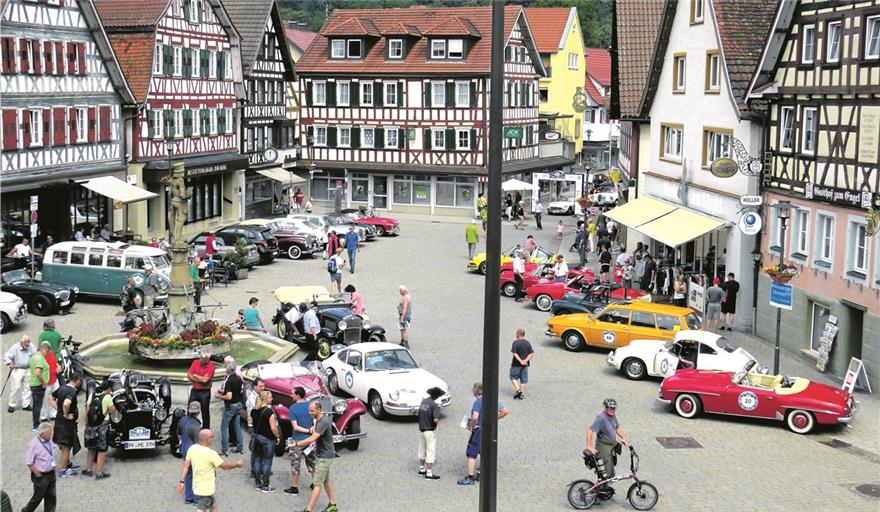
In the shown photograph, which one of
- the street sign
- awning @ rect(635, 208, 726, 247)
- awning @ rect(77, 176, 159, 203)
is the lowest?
awning @ rect(635, 208, 726, 247)

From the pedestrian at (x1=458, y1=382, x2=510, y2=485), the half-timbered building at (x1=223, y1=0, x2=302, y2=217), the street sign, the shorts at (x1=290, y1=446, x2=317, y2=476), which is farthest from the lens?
the street sign

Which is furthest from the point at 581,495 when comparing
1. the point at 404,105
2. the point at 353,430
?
the point at 404,105

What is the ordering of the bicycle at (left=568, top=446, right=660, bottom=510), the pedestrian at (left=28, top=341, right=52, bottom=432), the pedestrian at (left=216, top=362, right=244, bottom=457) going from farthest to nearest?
1. the pedestrian at (left=28, top=341, right=52, bottom=432)
2. the pedestrian at (left=216, top=362, right=244, bottom=457)
3. the bicycle at (left=568, top=446, right=660, bottom=510)

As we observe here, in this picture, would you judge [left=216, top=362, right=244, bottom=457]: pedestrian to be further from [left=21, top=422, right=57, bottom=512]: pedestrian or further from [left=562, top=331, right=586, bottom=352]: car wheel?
[left=562, top=331, right=586, bottom=352]: car wheel

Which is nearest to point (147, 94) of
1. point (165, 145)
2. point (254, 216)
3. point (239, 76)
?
point (165, 145)

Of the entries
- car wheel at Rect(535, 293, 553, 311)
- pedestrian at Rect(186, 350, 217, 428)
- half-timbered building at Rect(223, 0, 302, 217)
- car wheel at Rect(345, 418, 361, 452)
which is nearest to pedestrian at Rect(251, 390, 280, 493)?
car wheel at Rect(345, 418, 361, 452)

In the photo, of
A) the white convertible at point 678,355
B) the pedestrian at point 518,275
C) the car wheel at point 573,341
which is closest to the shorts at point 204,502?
the white convertible at point 678,355

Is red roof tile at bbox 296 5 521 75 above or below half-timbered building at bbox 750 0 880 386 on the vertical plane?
above

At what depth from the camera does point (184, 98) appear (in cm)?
5088

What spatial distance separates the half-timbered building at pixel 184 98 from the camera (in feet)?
156

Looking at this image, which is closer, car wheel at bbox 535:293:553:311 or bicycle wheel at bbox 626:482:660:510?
bicycle wheel at bbox 626:482:660:510

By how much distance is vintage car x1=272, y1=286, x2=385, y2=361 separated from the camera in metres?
27.2

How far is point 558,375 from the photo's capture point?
2672cm

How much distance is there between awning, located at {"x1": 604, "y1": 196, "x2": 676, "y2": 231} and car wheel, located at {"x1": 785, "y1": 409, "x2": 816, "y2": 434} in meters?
16.4
